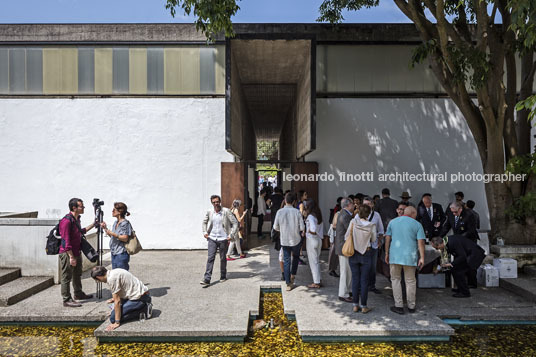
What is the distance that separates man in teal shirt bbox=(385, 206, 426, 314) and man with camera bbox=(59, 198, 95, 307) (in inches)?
192

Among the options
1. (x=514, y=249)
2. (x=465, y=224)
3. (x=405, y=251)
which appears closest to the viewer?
(x=405, y=251)

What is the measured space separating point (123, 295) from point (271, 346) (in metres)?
2.13

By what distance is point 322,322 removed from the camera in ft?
15.9

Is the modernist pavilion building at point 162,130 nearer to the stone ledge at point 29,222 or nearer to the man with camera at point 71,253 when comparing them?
the stone ledge at point 29,222

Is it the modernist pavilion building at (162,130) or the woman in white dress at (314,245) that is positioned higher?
the modernist pavilion building at (162,130)

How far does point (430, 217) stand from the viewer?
8.37 metres

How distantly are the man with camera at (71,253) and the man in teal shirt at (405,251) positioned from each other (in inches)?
192

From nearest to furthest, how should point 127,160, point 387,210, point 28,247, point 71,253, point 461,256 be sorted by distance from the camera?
point 71,253 < point 461,256 < point 28,247 < point 387,210 < point 127,160

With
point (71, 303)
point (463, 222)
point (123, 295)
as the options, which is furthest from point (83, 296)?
point (463, 222)

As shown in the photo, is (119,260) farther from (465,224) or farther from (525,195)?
(525,195)

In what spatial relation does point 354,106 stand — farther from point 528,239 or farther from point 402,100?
point 528,239

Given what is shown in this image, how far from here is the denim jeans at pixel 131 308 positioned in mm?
4793

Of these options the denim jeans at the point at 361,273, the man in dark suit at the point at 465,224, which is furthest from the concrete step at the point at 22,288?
the man in dark suit at the point at 465,224

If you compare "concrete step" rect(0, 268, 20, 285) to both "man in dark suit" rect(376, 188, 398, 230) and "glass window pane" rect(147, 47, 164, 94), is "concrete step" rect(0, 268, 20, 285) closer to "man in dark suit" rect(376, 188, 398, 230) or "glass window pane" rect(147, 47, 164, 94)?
"glass window pane" rect(147, 47, 164, 94)
